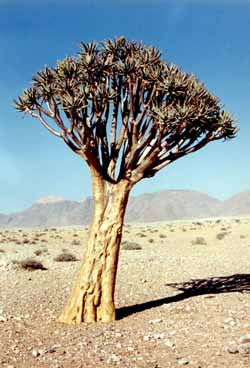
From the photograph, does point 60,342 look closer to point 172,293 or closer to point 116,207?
point 116,207

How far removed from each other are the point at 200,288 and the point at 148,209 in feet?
504

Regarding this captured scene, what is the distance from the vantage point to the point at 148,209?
166625 millimetres

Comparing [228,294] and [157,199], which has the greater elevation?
[157,199]

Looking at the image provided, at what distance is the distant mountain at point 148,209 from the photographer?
158750mm

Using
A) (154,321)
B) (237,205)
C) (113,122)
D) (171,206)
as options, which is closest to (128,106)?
(113,122)

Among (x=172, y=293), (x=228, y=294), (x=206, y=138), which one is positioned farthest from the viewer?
(x=172, y=293)

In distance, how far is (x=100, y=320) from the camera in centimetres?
973

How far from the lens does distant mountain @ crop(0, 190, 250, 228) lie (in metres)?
159

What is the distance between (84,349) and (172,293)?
527cm

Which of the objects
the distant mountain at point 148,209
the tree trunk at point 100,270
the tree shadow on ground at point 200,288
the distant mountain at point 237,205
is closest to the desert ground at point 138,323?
the tree shadow on ground at point 200,288

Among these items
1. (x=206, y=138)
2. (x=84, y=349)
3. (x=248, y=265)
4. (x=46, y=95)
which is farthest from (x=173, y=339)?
(x=248, y=265)

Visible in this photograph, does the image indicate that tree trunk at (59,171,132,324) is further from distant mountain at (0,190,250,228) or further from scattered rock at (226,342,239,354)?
distant mountain at (0,190,250,228)

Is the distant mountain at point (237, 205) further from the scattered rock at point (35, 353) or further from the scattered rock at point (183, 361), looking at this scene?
the scattered rock at point (35, 353)

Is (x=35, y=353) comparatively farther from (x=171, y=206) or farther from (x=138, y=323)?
(x=171, y=206)
